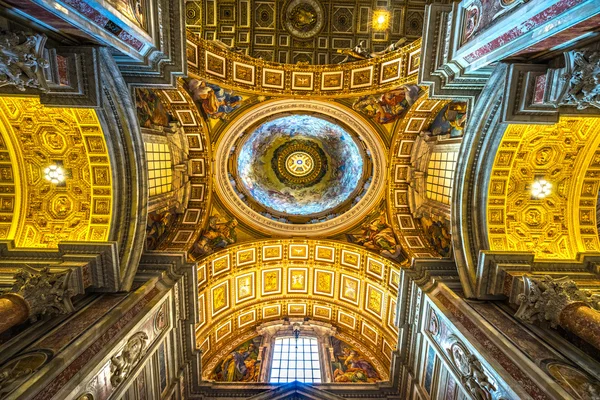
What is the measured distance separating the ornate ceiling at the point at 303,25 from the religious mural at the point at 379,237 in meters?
9.15

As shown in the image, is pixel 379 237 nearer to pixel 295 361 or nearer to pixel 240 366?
pixel 295 361

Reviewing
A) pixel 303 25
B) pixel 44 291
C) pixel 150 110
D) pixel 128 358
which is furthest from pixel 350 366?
pixel 303 25

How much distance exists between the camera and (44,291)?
8.12 meters

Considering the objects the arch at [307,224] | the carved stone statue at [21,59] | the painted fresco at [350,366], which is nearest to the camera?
the carved stone statue at [21,59]

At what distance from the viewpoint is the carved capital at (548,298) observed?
8031mm

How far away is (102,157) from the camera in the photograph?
402 inches

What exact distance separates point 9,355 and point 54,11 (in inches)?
298

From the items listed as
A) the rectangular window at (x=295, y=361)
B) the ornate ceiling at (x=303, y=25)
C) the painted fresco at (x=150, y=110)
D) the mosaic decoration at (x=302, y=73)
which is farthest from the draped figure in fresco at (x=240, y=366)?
the ornate ceiling at (x=303, y=25)

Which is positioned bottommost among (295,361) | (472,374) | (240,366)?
(240,366)

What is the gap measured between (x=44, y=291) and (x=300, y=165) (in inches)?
558

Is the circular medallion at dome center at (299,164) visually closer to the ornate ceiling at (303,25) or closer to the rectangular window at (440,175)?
the ornate ceiling at (303,25)

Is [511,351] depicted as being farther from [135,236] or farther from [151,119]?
[151,119]

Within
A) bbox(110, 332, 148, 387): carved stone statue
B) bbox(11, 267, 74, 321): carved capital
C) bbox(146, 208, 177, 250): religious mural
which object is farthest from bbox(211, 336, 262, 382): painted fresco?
bbox(11, 267, 74, 321): carved capital

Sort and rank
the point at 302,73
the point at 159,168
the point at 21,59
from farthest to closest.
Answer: the point at 302,73, the point at 159,168, the point at 21,59
